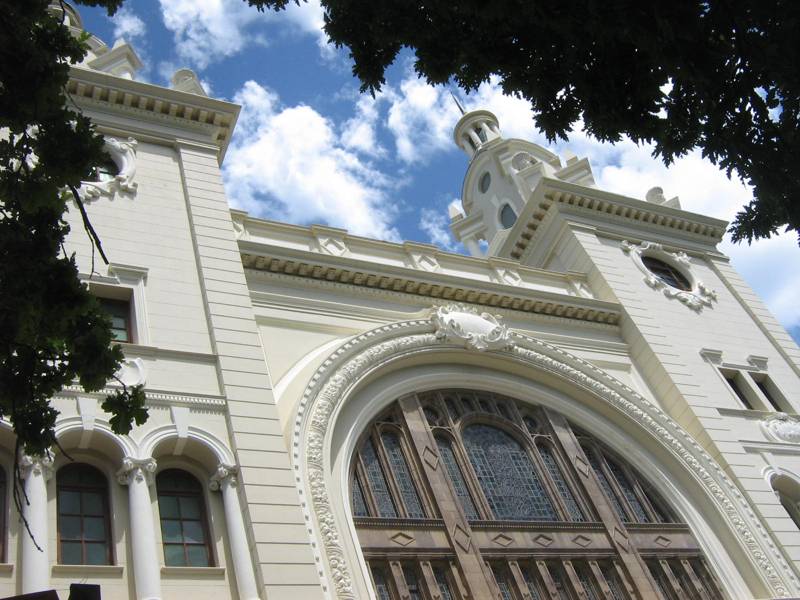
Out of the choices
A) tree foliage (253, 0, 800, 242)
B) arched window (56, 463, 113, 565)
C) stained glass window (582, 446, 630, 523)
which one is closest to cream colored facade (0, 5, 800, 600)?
A: arched window (56, 463, 113, 565)

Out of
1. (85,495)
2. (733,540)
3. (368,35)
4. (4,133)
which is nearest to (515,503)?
(733,540)

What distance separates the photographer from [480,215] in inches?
1298

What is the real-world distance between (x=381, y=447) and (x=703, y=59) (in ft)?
32.6

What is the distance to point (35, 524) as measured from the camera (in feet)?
37.1

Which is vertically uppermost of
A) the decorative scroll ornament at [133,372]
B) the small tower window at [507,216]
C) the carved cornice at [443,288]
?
the small tower window at [507,216]

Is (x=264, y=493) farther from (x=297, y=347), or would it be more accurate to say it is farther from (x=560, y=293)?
(x=560, y=293)

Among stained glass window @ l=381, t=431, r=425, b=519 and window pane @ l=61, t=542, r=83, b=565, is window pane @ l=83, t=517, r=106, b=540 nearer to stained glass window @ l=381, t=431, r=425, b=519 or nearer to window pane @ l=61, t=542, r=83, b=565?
window pane @ l=61, t=542, r=83, b=565

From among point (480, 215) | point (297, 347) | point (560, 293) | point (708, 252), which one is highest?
point (480, 215)

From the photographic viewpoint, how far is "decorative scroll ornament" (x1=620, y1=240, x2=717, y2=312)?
79.7ft

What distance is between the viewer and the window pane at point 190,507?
12953 mm

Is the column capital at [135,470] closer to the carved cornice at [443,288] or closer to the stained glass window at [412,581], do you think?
the stained glass window at [412,581]

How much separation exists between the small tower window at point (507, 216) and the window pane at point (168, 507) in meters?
19.5

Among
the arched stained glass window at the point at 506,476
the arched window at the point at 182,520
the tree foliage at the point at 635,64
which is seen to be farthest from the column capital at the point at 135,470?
the arched stained glass window at the point at 506,476

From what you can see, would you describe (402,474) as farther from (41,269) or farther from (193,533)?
(41,269)
